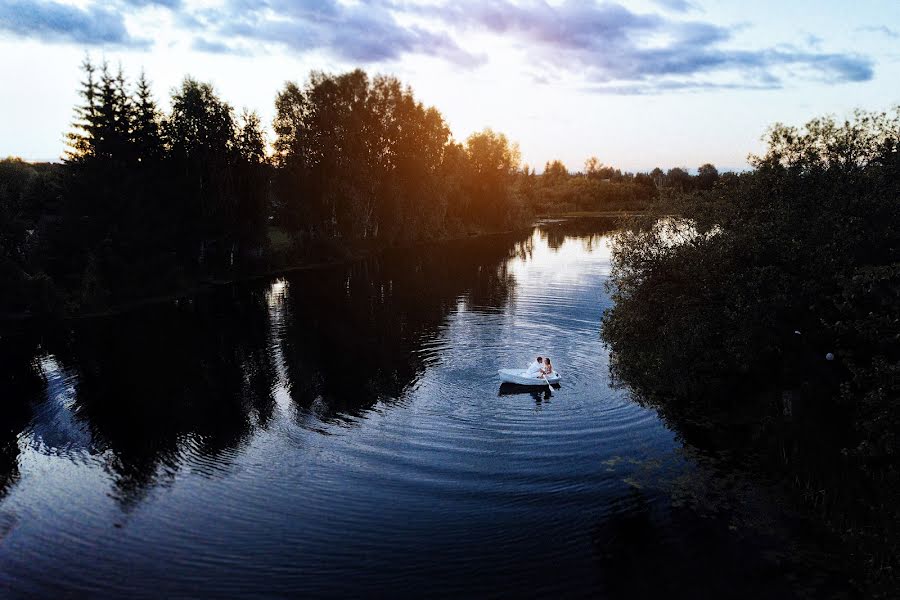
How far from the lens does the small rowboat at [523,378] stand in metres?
34.2

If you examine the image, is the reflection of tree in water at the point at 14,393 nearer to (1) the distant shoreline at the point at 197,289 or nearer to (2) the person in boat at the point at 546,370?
(1) the distant shoreline at the point at 197,289

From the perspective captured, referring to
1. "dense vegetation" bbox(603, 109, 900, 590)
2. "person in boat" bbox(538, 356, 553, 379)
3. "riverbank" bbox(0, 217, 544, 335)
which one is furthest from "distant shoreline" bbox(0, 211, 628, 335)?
"person in boat" bbox(538, 356, 553, 379)

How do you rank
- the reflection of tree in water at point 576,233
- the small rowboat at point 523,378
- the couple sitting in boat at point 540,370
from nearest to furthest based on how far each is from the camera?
the small rowboat at point 523,378, the couple sitting in boat at point 540,370, the reflection of tree in water at point 576,233

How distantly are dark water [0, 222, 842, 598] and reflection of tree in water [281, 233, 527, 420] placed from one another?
410mm

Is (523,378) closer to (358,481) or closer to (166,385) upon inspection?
(358,481)

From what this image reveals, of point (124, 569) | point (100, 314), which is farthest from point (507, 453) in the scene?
point (100, 314)

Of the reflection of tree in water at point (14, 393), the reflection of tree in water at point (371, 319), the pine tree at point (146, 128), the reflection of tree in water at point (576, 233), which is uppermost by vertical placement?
the pine tree at point (146, 128)

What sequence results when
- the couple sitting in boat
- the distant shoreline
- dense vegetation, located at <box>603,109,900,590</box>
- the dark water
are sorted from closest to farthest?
1. the dark water
2. dense vegetation, located at <box>603,109,900,590</box>
3. the couple sitting in boat
4. the distant shoreline

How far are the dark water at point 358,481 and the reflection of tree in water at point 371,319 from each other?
0.41 m

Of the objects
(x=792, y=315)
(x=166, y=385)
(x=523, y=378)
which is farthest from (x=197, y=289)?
(x=792, y=315)

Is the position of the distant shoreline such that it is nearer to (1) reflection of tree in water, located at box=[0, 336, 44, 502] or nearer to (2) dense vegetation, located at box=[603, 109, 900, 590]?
(2) dense vegetation, located at box=[603, 109, 900, 590]

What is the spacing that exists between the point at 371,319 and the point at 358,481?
3155cm

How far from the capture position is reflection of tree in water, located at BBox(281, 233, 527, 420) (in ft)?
117

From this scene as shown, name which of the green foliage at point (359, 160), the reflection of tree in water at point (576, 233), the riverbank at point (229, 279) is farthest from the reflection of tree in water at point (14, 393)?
the reflection of tree in water at point (576, 233)
